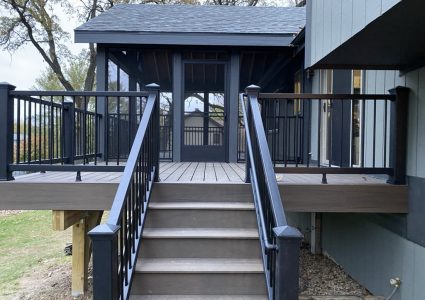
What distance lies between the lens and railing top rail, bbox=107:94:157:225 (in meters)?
2.31

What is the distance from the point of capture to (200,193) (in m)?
3.60

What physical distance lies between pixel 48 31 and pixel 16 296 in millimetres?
15045

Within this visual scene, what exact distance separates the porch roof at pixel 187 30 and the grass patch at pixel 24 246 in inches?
160

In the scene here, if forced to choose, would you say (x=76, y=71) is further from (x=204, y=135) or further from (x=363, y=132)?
(x=363, y=132)

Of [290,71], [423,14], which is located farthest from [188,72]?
[423,14]

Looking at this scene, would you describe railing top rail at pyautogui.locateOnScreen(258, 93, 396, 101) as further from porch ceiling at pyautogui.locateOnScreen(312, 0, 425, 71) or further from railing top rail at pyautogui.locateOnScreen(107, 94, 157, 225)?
railing top rail at pyautogui.locateOnScreen(107, 94, 157, 225)

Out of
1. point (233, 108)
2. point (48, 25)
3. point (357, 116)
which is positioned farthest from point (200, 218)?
point (48, 25)

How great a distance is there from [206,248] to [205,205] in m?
0.46

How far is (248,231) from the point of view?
3.21 meters

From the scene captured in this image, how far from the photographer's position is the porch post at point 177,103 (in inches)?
285

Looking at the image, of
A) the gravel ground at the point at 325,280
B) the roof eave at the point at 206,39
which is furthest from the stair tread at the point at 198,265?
the roof eave at the point at 206,39

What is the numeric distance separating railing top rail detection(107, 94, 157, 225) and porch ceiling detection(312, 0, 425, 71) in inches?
62.6

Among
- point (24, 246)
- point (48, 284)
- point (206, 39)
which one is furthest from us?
point (24, 246)

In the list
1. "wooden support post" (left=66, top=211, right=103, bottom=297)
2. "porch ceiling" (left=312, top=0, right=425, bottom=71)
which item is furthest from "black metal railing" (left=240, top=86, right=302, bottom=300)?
"wooden support post" (left=66, top=211, right=103, bottom=297)
